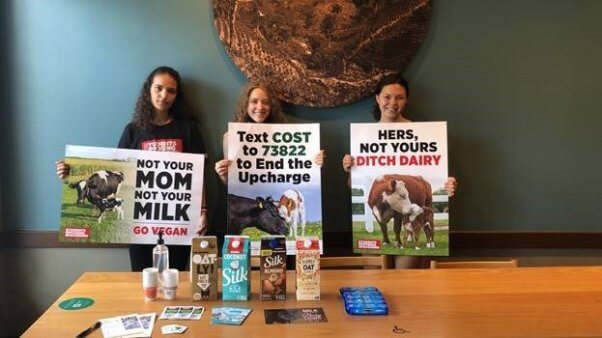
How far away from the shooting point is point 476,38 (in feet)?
9.25

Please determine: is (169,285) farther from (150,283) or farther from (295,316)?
(295,316)

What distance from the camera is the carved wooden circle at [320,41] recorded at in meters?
2.72

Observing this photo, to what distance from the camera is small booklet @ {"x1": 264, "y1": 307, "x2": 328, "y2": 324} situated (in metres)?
1.52

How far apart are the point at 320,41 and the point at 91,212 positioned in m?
1.43

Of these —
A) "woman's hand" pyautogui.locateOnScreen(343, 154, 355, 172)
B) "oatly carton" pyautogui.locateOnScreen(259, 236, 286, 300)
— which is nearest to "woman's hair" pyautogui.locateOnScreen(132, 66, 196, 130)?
"woman's hand" pyautogui.locateOnScreen(343, 154, 355, 172)

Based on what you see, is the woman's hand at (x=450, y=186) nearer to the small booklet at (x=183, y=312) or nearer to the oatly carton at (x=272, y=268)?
the oatly carton at (x=272, y=268)

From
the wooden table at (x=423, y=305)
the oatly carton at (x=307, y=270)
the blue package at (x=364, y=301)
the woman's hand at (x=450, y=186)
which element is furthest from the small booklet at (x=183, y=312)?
the woman's hand at (x=450, y=186)

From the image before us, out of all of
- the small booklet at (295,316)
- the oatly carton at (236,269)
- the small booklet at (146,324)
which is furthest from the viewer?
the oatly carton at (236,269)

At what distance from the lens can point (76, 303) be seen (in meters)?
1.64

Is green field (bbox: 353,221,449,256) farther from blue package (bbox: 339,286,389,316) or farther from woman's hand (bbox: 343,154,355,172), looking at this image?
blue package (bbox: 339,286,389,316)

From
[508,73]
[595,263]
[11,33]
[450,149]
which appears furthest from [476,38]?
[11,33]

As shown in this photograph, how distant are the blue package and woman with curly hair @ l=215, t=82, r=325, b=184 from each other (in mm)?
923

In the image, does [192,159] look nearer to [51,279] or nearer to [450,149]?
[51,279]

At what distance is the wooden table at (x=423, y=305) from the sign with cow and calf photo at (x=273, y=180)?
1.97 feet
